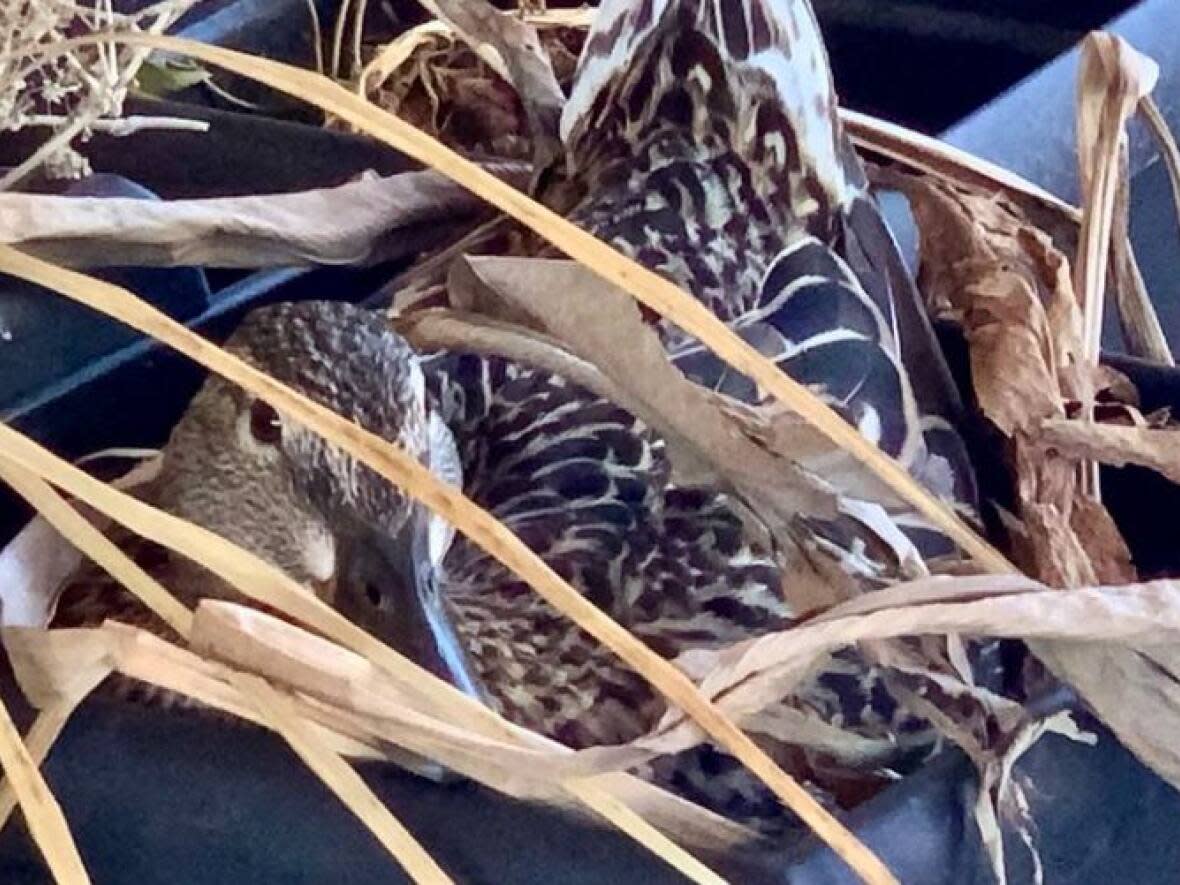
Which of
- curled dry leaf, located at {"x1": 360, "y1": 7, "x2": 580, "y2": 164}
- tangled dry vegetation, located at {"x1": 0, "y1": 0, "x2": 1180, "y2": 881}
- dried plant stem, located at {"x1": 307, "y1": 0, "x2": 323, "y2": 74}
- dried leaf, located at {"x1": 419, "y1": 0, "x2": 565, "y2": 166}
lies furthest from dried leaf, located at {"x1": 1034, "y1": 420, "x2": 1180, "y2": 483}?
dried plant stem, located at {"x1": 307, "y1": 0, "x2": 323, "y2": 74}

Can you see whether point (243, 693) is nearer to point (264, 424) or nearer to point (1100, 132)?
point (264, 424)

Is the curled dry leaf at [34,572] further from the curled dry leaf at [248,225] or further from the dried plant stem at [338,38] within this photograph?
the dried plant stem at [338,38]

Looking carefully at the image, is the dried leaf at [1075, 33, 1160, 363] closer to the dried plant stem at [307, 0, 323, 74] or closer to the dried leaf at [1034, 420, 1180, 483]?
the dried leaf at [1034, 420, 1180, 483]

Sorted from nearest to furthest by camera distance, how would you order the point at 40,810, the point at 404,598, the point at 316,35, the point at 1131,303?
1. the point at 40,810
2. the point at 404,598
3. the point at 1131,303
4. the point at 316,35

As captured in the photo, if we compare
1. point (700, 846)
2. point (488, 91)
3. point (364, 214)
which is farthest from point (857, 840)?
point (488, 91)

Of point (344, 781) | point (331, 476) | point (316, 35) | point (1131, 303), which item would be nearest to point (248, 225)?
point (331, 476)

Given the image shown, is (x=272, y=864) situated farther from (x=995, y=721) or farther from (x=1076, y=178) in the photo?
(x=1076, y=178)
